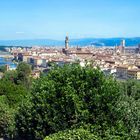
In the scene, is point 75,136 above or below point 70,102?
below

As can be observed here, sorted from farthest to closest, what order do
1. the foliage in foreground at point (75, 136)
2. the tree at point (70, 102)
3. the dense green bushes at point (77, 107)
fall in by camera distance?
the tree at point (70, 102) < the dense green bushes at point (77, 107) < the foliage in foreground at point (75, 136)

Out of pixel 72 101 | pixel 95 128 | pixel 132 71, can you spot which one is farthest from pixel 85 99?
pixel 132 71

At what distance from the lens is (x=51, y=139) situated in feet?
31.4

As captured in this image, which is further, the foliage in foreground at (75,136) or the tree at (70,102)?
the tree at (70,102)

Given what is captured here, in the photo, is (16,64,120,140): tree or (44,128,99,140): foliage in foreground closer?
(44,128,99,140): foliage in foreground

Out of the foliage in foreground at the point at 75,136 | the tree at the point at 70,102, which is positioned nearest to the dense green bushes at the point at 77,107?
the tree at the point at 70,102

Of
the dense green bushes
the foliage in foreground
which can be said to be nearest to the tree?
the dense green bushes

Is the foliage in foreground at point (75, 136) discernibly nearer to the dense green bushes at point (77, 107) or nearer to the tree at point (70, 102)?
the dense green bushes at point (77, 107)

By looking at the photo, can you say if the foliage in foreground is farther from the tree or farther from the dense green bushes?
the tree

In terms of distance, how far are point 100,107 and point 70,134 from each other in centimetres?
231

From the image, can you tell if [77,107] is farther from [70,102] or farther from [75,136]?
[75,136]

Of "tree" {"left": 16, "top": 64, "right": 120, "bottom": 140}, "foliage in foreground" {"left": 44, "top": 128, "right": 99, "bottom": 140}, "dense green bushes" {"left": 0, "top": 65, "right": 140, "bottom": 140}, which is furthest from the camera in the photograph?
"tree" {"left": 16, "top": 64, "right": 120, "bottom": 140}

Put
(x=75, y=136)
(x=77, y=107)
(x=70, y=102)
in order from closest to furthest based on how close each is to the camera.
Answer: (x=75, y=136) → (x=77, y=107) → (x=70, y=102)

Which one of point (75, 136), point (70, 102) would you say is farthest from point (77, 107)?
point (75, 136)
